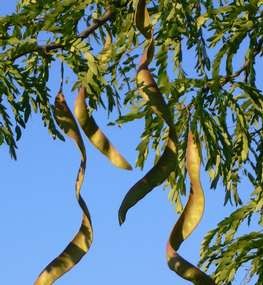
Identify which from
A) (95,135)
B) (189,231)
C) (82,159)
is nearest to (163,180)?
(189,231)

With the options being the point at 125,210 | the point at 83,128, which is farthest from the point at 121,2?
the point at 125,210

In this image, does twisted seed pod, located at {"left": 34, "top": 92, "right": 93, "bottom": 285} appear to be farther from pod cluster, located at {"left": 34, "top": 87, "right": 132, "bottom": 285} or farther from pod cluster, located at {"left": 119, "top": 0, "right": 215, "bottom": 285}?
pod cluster, located at {"left": 119, "top": 0, "right": 215, "bottom": 285}

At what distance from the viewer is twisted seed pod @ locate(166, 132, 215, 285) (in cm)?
184

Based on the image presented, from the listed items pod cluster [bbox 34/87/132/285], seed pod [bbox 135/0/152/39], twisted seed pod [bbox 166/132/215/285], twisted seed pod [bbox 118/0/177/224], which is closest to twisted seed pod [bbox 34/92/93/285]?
pod cluster [bbox 34/87/132/285]

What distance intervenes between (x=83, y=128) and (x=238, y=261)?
219 inches

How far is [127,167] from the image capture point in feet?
7.67

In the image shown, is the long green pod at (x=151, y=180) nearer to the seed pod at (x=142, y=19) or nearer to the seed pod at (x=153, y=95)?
the seed pod at (x=153, y=95)

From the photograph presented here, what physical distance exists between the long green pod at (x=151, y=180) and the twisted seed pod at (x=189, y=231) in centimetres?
10

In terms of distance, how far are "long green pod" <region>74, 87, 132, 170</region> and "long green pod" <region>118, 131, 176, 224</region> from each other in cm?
30

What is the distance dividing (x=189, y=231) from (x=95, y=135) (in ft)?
1.94

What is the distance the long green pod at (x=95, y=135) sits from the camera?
232cm

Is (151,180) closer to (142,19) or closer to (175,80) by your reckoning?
(142,19)

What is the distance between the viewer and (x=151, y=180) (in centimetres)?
197

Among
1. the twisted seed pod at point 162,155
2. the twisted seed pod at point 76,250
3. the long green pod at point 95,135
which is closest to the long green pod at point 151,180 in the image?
the twisted seed pod at point 162,155
